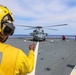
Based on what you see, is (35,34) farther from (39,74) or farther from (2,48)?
(2,48)

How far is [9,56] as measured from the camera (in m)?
2.41

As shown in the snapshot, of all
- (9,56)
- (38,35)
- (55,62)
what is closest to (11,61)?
(9,56)

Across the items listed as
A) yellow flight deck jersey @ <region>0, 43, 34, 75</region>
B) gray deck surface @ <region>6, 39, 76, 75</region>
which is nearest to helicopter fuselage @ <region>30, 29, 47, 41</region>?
gray deck surface @ <region>6, 39, 76, 75</region>

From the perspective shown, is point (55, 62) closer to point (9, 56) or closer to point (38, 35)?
point (9, 56)

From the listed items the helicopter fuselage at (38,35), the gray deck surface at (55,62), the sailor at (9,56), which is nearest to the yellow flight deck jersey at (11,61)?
the sailor at (9,56)

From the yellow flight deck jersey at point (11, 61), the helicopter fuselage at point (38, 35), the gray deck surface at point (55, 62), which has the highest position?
the yellow flight deck jersey at point (11, 61)

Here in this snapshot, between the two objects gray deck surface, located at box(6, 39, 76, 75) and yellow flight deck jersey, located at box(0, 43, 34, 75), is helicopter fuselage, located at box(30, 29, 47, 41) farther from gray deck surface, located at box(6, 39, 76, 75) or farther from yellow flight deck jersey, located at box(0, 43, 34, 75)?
yellow flight deck jersey, located at box(0, 43, 34, 75)

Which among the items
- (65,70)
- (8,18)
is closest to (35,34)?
(65,70)

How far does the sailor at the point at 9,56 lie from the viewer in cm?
239

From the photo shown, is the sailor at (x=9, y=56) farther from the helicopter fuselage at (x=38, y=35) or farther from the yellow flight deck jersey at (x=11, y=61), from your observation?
the helicopter fuselage at (x=38, y=35)

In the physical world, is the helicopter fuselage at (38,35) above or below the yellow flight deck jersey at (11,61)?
below

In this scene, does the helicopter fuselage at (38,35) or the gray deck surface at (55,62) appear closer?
the gray deck surface at (55,62)

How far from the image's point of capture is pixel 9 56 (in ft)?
7.91

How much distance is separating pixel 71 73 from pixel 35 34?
108ft
